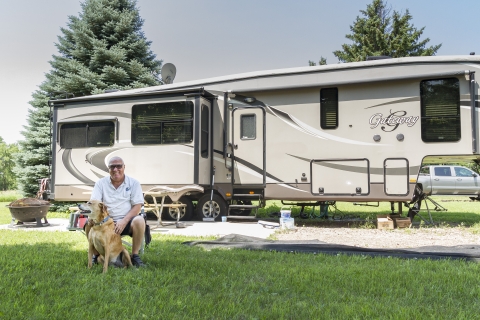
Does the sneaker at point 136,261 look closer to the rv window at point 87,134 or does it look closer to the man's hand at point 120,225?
the man's hand at point 120,225

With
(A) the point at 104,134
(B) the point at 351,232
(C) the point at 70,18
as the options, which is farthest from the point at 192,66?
(B) the point at 351,232

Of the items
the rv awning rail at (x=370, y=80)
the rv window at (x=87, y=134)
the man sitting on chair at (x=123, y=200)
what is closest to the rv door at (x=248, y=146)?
the rv awning rail at (x=370, y=80)

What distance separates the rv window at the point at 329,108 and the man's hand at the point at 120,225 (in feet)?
16.4

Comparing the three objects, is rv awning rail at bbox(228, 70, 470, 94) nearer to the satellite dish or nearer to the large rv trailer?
the large rv trailer

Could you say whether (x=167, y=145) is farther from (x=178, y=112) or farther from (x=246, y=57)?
(x=246, y=57)

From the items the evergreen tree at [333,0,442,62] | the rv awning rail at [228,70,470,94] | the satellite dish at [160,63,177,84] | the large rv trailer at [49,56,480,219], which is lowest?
the large rv trailer at [49,56,480,219]

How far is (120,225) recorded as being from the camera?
13.6 ft

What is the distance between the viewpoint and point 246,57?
17.5 m

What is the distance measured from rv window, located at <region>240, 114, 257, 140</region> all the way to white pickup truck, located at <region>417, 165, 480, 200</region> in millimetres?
9077

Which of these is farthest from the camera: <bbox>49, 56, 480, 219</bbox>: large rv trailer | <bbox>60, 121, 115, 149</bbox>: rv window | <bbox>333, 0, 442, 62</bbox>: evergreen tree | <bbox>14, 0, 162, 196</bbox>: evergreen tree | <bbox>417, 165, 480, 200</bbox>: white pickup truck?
<bbox>333, 0, 442, 62</bbox>: evergreen tree

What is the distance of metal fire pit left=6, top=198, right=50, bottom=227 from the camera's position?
7.96 m

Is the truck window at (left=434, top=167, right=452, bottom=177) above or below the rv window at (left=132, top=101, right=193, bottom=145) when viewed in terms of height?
below

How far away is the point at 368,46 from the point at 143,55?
17.7 metres

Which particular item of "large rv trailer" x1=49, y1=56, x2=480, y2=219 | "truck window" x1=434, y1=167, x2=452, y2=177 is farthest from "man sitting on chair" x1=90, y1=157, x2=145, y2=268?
"truck window" x1=434, y1=167, x2=452, y2=177
